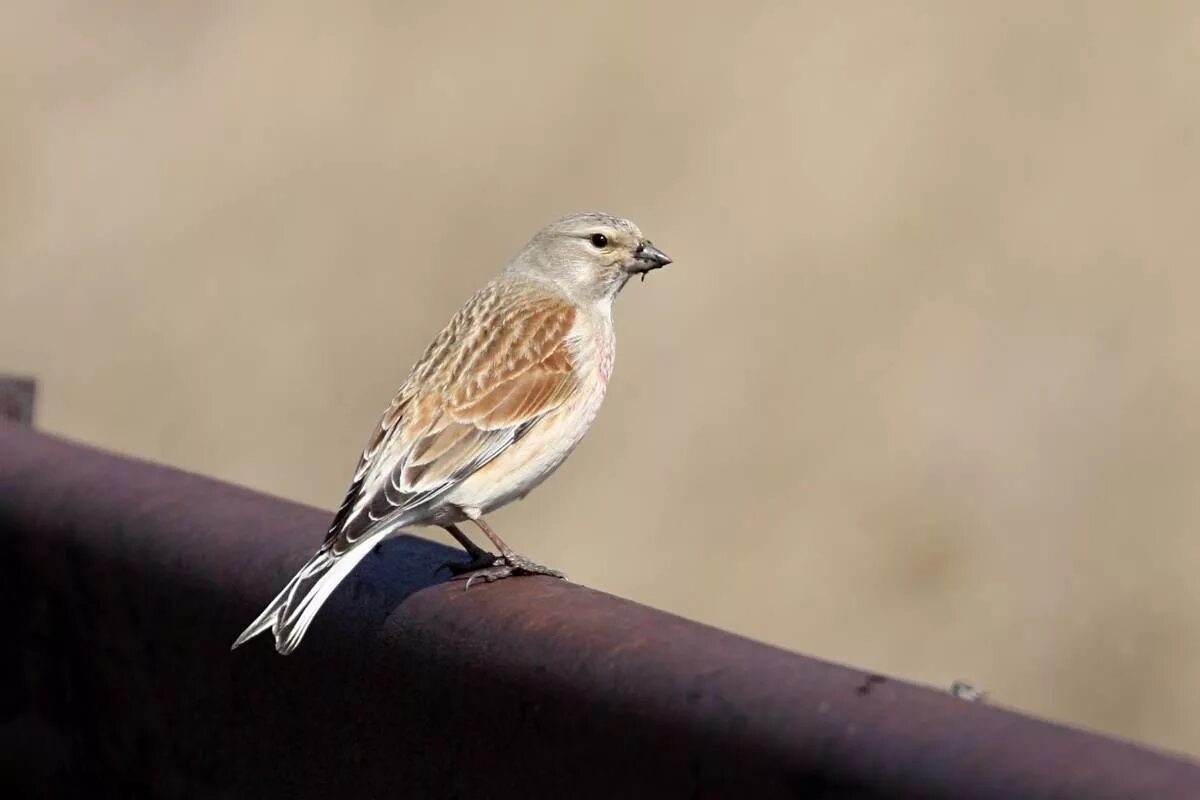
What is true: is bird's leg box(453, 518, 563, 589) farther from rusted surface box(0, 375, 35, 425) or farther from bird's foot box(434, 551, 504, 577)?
rusted surface box(0, 375, 35, 425)

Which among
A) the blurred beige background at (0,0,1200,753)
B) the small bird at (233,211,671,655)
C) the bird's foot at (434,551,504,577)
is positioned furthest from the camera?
the blurred beige background at (0,0,1200,753)

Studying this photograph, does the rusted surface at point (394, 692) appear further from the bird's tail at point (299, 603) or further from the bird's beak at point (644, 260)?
the bird's beak at point (644, 260)

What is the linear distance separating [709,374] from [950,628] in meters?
2.09

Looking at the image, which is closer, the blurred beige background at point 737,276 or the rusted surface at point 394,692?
the rusted surface at point 394,692

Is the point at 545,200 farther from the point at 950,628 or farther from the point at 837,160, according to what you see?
the point at 950,628

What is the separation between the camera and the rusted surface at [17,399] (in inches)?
180

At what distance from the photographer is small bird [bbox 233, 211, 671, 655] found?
13.5ft

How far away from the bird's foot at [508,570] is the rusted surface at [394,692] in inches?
3.7

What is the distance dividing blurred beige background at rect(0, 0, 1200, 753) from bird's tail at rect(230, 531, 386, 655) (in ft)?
17.4

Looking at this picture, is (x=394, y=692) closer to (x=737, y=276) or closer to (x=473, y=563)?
(x=473, y=563)

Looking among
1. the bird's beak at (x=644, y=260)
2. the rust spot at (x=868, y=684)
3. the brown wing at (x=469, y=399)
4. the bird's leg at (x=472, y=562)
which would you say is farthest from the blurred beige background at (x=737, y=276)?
the rust spot at (x=868, y=684)

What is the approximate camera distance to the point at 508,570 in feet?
12.5

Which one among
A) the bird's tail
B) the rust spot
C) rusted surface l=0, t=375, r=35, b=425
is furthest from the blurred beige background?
the rust spot

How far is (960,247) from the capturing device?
1055 cm
